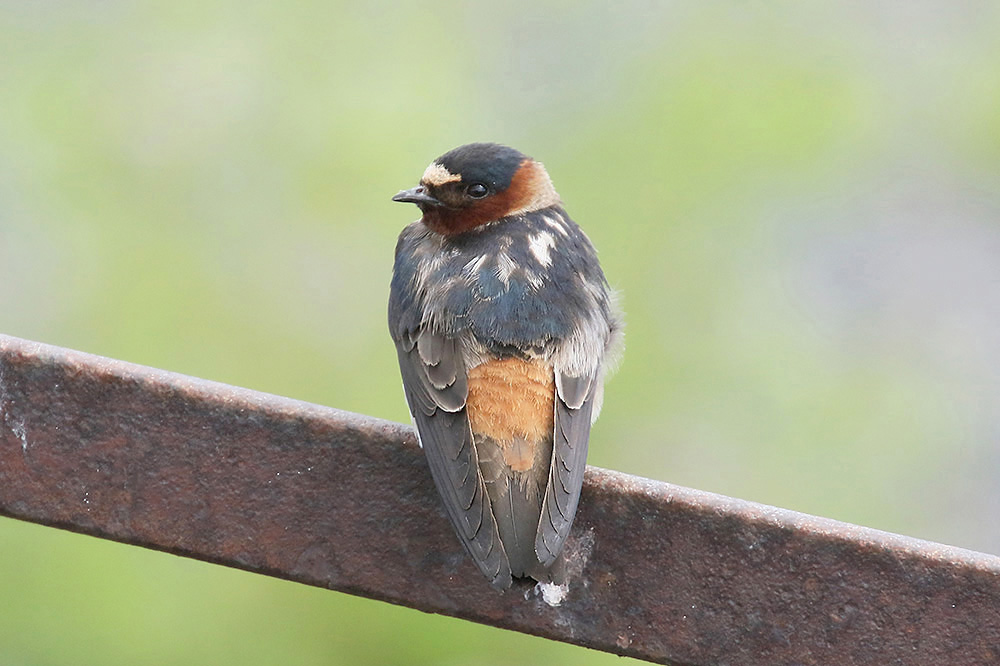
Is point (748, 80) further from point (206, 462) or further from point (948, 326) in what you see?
point (206, 462)

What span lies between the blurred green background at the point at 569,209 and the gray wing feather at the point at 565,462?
4.94 ft

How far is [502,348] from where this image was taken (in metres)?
3.16

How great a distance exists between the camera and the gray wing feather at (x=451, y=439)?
2570 millimetres

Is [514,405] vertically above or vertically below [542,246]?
below

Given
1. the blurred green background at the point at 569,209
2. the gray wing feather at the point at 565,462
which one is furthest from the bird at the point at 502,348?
the blurred green background at the point at 569,209

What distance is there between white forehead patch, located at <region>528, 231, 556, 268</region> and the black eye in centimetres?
23

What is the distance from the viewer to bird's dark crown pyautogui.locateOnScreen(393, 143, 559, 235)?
3734mm

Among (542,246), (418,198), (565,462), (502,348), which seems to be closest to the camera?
(565,462)

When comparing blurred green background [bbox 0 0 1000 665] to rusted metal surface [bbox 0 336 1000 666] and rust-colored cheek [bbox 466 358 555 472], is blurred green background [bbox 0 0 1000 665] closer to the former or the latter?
rust-colored cheek [bbox 466 358 555 472]

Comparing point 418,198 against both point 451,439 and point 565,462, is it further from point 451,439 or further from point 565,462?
point 565,462

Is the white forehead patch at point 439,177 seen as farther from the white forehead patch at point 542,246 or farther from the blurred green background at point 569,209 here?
the blurred green background at point 569,209

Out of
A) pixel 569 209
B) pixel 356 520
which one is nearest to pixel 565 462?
pixel 356 520

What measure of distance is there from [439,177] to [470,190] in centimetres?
9

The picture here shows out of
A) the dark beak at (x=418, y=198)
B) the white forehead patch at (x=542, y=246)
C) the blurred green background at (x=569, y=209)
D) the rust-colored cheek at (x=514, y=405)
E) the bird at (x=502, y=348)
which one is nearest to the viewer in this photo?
the bird at (x=502, y=348)
